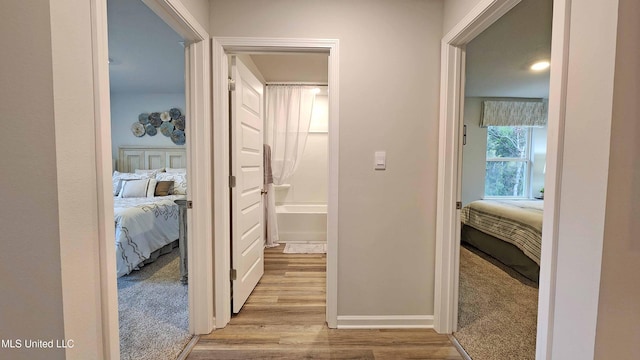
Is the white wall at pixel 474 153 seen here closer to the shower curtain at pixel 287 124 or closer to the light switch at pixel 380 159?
the shower curtain at pixel 287 124

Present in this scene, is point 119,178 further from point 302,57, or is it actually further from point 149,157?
point 302,57

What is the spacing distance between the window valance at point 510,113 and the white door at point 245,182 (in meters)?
4.13

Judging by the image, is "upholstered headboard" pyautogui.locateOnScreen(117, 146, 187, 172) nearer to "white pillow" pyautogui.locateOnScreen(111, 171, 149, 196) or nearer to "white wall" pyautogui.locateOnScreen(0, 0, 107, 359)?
"white pillow" pyautogui.locateOnScreen(111, 171, 149, 196)

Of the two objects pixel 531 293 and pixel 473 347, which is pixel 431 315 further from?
pixel 531 293

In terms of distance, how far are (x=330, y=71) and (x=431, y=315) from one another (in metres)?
1.87

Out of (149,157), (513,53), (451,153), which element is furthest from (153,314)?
(513,53)

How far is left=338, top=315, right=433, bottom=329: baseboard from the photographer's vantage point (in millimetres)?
1893

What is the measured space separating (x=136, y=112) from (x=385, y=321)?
5.08 metres

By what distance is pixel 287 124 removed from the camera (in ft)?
13.0

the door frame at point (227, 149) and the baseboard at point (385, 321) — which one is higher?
the door frame at point (227, 149)

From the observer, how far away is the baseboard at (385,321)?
6.21 feet

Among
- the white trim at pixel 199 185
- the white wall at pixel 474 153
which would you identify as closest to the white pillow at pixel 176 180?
the white trim at pixel 199 185

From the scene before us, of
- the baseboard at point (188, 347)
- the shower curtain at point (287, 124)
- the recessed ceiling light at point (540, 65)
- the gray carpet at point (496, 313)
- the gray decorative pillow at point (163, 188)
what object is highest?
the recessed ceiling light at point (540, 65)

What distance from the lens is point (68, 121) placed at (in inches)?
30.5
